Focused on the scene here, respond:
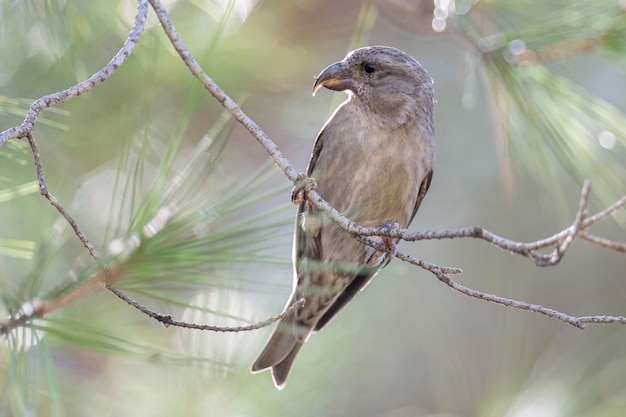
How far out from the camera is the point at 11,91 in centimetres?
288

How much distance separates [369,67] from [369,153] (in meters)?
0.35

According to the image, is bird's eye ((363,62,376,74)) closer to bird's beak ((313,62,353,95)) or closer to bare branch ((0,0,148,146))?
bird's beak ((313,62,353,95))

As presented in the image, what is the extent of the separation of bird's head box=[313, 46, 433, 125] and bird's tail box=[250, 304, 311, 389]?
0.85 meters

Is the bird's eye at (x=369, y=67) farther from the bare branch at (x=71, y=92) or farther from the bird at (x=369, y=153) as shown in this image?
the bare branch at (x=71, y=92)

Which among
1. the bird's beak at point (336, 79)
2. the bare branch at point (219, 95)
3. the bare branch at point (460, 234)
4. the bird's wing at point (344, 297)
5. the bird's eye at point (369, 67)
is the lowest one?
the bare branch at point (460, 234)

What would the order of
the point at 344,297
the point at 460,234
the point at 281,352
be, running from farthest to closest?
the point at 344,297, the point at 281,352, the point at 460,234

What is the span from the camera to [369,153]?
3.05m

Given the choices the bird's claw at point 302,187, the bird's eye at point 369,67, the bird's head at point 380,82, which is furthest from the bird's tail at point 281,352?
the bird's eye at point 369,67

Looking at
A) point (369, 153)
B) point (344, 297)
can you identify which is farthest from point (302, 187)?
point (344, 297)

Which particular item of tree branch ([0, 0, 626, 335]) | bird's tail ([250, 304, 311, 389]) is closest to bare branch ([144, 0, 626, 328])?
tree branch ([0, 0, 626, 335])

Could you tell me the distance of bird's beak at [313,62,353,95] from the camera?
312 centimetres

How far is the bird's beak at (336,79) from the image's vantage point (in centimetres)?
312

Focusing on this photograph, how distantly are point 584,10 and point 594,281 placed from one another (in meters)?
3.91

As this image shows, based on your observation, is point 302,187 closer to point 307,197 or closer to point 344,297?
point 307,197
